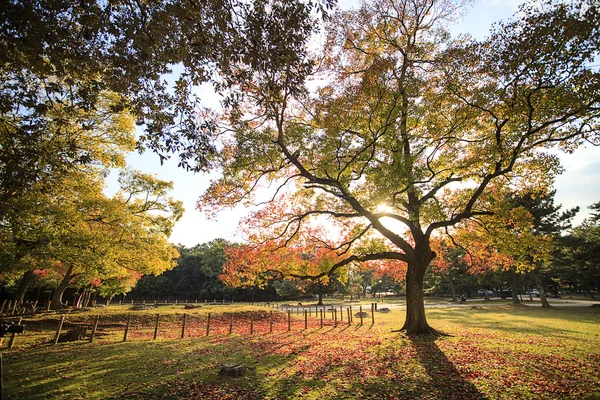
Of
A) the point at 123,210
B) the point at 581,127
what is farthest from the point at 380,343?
the point at 123,210

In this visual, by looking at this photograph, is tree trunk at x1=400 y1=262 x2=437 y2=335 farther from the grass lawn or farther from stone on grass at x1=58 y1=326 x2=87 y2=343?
stone on grass at x1=58 y1=326 x2=87 y2=343

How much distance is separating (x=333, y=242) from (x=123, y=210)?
12792mm

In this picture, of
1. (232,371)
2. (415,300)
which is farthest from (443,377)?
(415,300)

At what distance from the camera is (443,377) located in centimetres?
696

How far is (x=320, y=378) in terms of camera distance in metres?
7.12

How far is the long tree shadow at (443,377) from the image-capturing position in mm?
5874

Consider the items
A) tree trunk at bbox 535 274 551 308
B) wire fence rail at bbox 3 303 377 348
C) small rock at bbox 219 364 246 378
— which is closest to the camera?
small rock at bbox 219 364 246 378

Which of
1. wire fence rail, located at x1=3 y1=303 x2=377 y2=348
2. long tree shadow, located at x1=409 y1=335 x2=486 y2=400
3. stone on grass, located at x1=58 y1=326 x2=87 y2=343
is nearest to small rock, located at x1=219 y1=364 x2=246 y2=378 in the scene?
long tree shadow, located at x1=409 y1=335 x2=486 y2=400

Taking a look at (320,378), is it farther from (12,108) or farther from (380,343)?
(12,108)

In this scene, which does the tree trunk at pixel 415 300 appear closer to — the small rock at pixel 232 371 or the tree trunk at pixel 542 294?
the small rock at pixel 232 371

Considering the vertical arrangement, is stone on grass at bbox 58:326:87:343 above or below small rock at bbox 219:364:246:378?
above

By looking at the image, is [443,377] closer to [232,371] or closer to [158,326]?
[232,371]

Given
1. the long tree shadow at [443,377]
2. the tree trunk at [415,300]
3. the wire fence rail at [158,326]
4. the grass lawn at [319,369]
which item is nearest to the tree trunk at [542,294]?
the wire fence rail at [158,326]

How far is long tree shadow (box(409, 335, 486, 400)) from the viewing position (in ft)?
19.3
